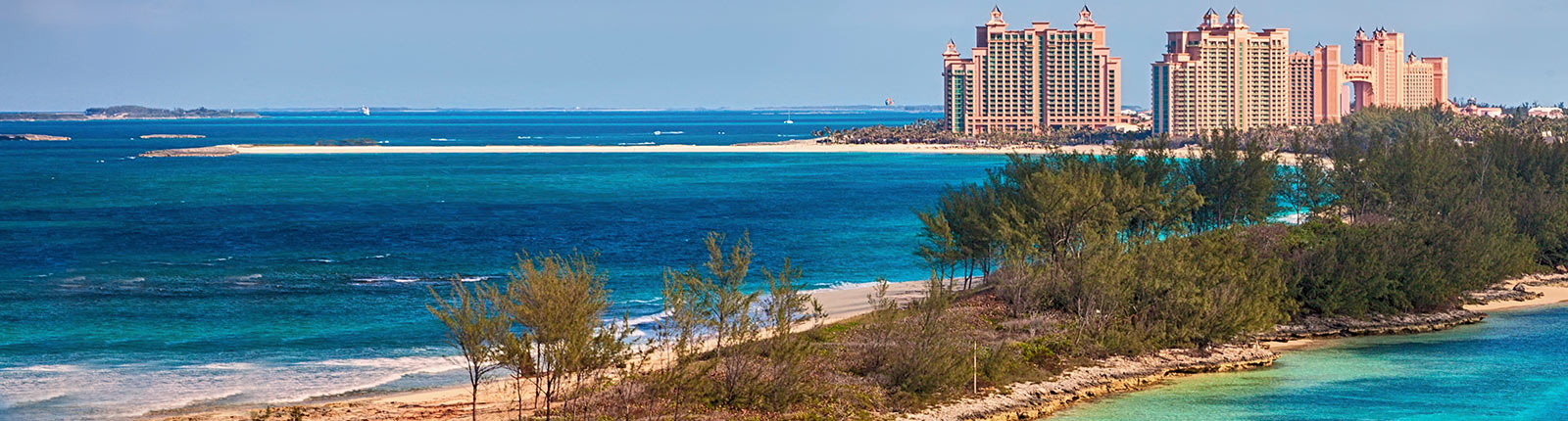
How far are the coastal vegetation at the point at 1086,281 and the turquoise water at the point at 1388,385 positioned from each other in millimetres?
2048

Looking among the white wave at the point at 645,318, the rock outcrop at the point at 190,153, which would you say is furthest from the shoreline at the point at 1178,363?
the rock outcrop at the point at 190,153

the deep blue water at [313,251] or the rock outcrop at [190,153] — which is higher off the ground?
the rock outcrop at [190,153]

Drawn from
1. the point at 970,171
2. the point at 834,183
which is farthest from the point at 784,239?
the point at 970,171

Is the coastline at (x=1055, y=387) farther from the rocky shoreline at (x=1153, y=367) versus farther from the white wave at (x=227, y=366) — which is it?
the white wave at (x=227, y=366)

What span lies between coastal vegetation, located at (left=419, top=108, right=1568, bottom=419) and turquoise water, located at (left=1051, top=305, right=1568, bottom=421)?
2.05 m

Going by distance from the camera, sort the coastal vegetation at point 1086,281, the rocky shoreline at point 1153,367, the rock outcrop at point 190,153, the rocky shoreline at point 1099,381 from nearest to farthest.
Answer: the coastal vegetation at point 1086,281 → the rocky shoreline at point 1099,381 → the rocky shoreline at point 1153,367 → the rock outcrop at point 190,153

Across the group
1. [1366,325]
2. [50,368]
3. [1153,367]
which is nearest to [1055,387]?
[1153,367]

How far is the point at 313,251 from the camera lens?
241 ft

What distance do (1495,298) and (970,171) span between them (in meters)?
98.8

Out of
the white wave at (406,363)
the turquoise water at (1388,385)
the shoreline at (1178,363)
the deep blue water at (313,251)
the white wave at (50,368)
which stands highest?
the deep blue water at (313,251)

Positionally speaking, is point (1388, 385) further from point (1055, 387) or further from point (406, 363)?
point (406, 363)

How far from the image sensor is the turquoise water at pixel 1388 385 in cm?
3769

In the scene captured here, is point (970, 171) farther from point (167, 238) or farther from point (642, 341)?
point (642, 341)

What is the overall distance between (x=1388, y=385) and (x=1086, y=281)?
783cm
